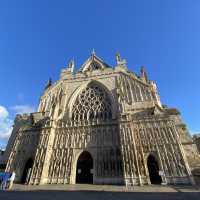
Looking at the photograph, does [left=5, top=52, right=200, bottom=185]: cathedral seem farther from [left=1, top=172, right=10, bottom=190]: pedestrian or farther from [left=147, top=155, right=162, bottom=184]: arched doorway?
[left=1, top=172, right=10, bottom=190]: pedestrian

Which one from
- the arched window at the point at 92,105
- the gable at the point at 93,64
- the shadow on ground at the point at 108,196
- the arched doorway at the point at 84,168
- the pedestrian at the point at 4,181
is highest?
the gable at the point at 93,64

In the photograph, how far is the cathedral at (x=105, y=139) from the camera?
15.0 metres

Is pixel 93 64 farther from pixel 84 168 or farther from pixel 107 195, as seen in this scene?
pixel 107 195

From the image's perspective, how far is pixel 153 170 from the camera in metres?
15.8

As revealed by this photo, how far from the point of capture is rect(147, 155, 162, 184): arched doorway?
1522cm

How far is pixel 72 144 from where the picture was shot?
58.2 ft

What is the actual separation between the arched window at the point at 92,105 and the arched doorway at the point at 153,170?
24.2ft

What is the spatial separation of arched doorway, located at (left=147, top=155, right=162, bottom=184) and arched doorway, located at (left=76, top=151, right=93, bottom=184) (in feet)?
22.5

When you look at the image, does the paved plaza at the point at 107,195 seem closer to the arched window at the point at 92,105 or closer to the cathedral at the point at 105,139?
the cathedral at the point at 105,139

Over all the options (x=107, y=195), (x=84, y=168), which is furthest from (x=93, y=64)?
(x=107, y=195)

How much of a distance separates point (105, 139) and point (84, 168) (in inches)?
182

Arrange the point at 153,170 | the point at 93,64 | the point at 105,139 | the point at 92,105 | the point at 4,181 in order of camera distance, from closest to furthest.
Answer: the point at 4,181, the point at 153,170, the point at 105,139, the point at 92,105, the point at 93,64

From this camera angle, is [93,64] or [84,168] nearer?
[84,168]

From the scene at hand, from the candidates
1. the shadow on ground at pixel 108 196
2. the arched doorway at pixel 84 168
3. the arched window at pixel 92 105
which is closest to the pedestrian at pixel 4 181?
the shadow on ground at pixel 108 196
